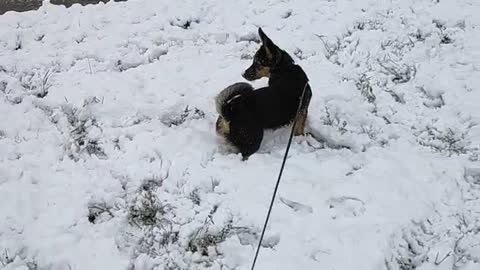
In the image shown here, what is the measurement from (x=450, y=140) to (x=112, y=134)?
313cm

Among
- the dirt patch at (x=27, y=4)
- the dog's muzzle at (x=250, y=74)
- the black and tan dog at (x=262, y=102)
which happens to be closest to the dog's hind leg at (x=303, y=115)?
the black and tan dog at (x=262, y=102)

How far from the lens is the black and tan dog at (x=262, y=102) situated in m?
4.31

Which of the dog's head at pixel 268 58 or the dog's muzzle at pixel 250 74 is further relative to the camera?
the dog's muzzle at pixel 250 74

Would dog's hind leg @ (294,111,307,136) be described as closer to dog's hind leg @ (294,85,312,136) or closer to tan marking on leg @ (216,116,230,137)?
dog's hind leg @ (294,85,312,136)

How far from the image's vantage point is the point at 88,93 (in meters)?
5.29

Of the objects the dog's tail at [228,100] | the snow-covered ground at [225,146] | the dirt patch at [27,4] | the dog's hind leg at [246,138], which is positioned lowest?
the dirt patch at [27,4]

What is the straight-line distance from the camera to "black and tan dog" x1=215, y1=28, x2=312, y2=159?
14.1 ft

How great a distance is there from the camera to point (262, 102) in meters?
4.47

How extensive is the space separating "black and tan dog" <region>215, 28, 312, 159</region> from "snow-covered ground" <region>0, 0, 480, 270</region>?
19 centimetres

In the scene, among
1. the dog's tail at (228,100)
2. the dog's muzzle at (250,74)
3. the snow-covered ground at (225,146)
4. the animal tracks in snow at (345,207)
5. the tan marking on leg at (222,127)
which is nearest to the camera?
the snow-covered ground at (225,146)

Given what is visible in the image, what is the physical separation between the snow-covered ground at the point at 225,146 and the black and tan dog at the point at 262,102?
0.19 m

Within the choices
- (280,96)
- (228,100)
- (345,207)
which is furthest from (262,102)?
(345,207)

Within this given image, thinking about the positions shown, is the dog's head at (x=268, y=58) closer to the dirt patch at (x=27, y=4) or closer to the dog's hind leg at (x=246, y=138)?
the dog's hind leg at (x=246, y=138)

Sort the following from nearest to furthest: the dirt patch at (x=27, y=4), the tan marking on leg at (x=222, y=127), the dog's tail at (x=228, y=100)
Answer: the dog's tail at (x=228, y=100) → the tan marking on leg at (x=222, y=127) → the dirt patch at (x=27, y=4)
